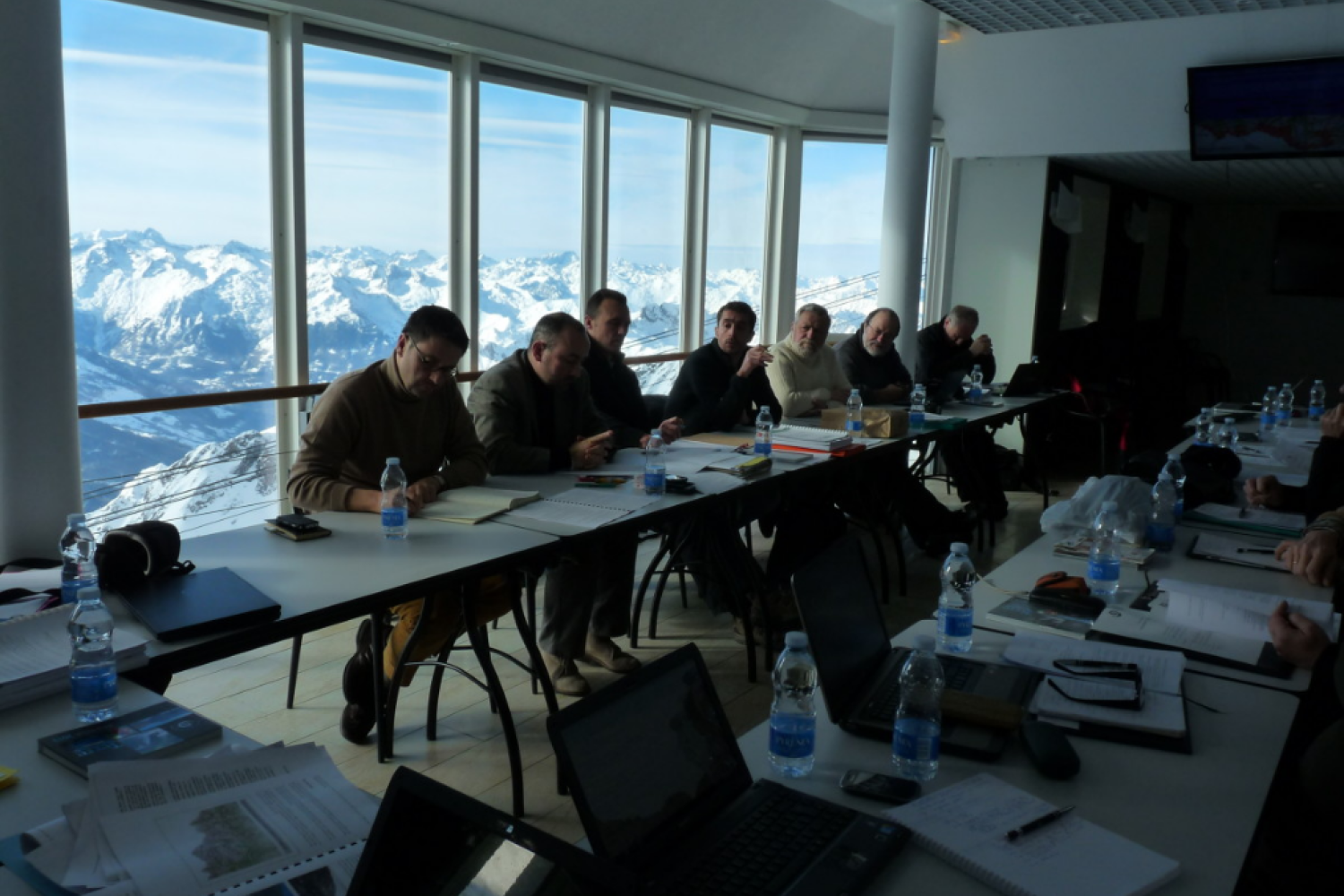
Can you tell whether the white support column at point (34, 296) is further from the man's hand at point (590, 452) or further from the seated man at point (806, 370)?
the seated man at point (806, 370)

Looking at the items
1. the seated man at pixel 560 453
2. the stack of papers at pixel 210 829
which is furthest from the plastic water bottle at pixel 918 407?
the stack of papers at pixel 210 829

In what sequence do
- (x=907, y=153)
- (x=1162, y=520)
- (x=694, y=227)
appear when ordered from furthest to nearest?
(x=694, y=227)
(x=907, y=153)
(x=1162, y=520)

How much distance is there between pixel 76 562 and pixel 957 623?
1.78m

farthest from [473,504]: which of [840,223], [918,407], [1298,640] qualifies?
[840,223]

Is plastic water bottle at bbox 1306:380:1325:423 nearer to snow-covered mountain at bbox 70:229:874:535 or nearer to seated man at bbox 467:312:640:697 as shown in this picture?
seated man at bbox 467:312:640:697

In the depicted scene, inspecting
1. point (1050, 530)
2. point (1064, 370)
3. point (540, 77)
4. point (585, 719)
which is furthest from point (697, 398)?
point (1064, 370)

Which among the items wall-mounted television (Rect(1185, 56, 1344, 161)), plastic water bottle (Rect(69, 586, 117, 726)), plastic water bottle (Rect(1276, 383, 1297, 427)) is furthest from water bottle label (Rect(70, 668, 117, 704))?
wall-mounted television (Rect(1185, 56, 1344, 161))

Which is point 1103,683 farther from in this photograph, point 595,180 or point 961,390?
point 595,180

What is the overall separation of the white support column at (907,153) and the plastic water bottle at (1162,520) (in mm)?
4025

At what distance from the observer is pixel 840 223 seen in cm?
809

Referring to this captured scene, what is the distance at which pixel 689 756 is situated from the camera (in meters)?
1.33

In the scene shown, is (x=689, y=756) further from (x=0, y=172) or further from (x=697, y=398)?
(x=697, y=398)

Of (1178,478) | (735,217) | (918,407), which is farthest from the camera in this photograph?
(735,217)

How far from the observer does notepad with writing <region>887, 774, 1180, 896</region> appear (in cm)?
121
